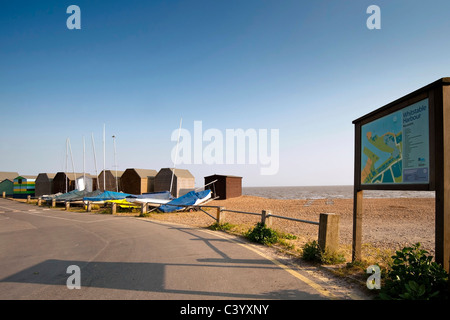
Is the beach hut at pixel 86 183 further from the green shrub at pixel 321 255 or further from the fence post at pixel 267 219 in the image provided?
the green shrub at pixel 321 255

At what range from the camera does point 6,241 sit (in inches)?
401

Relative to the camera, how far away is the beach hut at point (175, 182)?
3769 centimetres

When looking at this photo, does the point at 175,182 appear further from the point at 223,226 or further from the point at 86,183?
the point at 223,226

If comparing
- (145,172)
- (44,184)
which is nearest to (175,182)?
(145,172)

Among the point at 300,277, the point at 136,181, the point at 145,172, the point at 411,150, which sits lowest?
the point at 136,181

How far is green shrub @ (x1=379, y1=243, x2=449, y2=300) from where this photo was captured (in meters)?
3.67

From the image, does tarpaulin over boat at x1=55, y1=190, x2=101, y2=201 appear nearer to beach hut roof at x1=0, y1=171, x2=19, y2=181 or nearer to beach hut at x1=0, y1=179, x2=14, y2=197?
beach hut at x1=0, y1=179, x2=14, y2=197

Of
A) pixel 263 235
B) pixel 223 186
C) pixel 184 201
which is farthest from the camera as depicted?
pixel 223 186

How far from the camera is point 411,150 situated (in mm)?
4691

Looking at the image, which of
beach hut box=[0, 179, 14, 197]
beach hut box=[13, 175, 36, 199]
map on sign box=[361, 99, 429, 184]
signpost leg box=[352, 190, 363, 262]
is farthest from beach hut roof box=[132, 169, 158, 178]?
map on sign box=[361, 99, 429, 184]

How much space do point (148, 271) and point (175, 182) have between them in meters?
32.3

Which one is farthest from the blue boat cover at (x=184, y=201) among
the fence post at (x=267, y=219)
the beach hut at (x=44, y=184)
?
the beach hut at (x=44, y=184)
